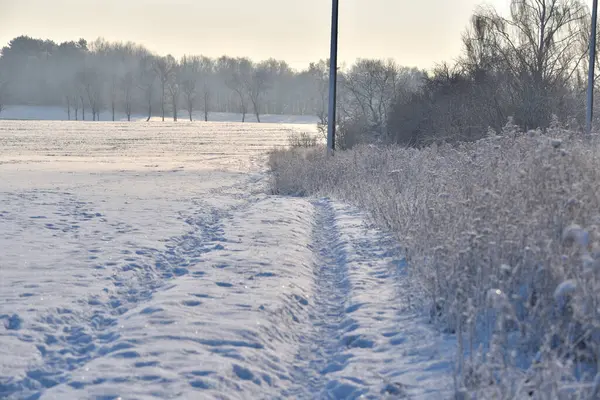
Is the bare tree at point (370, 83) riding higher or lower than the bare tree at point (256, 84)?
lower

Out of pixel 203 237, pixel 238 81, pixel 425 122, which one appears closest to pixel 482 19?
pixel 425 122

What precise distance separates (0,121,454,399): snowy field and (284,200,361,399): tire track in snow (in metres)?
0.02

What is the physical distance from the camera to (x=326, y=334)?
18.3ft

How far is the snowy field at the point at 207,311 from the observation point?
14.4 ft

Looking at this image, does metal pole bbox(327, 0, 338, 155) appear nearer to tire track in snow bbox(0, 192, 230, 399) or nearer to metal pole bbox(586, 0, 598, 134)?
metal pole bbox(586, 0, 598, 134)

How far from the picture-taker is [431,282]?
5.79 meters

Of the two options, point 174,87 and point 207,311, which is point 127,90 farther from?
point 207,311

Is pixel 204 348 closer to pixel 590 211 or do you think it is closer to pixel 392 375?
pixel 392 375

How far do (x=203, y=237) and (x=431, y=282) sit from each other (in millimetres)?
4894

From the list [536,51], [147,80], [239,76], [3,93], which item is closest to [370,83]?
[536,51]

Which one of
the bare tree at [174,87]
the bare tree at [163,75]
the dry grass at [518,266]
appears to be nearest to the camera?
the dry grass at [518,266]

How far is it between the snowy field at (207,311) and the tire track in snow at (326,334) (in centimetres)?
2

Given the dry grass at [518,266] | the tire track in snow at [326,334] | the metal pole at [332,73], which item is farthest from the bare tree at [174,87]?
the dry grass at [518,266]

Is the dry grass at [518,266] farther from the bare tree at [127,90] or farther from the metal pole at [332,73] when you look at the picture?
the bare tree at [127,90]
